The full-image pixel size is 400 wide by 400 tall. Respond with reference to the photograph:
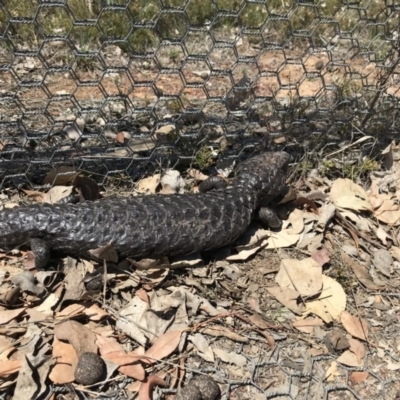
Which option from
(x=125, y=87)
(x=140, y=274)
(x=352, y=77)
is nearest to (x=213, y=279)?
(x=140, y=274)

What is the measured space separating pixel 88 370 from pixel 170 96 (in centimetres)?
200

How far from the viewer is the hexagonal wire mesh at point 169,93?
386cm

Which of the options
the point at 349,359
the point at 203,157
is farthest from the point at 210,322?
the point at 203,157

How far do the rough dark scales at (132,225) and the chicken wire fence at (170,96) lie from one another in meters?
0.52

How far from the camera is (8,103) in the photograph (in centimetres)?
408

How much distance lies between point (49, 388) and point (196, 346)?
0.86 m

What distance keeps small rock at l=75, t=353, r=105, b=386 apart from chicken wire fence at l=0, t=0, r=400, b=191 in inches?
59.4

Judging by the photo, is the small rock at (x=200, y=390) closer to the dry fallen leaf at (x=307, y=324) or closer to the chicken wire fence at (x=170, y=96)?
the dry fallen leaf at (x=307, y=324)

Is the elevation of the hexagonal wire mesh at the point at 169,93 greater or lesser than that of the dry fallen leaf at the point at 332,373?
greater

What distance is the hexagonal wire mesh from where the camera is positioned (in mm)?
3861

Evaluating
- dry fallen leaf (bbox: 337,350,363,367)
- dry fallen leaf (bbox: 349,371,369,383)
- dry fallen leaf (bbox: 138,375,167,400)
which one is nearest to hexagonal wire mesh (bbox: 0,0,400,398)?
dry fallen leaf (bbox: 138,375,167,400)

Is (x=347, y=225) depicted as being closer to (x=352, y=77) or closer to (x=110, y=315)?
(x=352, y=77)

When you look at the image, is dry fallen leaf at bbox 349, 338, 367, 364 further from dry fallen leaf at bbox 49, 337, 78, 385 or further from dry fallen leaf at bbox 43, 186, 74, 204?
dry fallen leaf at bbox 43, 186, 74, 204

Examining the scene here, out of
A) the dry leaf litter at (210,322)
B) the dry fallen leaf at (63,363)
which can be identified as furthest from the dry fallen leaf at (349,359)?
the dry fallen leaf at (63,363)
